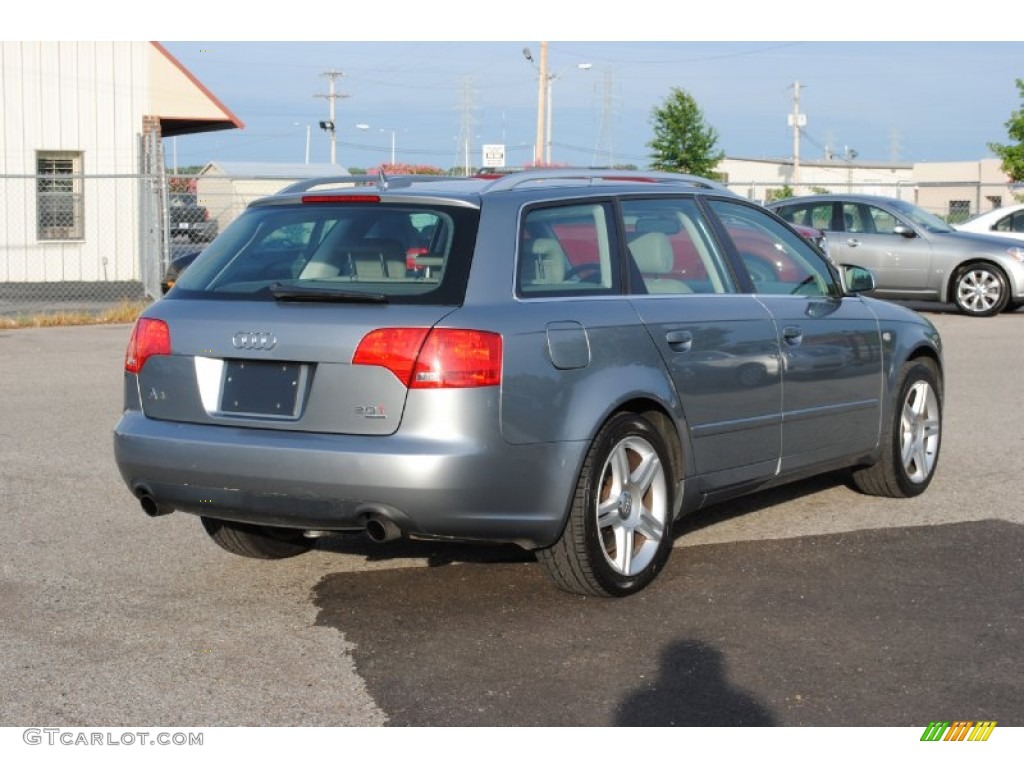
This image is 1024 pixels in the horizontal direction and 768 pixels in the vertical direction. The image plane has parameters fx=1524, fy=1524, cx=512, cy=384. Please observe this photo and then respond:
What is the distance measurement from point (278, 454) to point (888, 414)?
11.7 feet

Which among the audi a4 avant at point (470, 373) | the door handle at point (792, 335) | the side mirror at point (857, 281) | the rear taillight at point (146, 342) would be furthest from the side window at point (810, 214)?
the rear taillight at point (146, 342)

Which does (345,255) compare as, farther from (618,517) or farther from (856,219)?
(856,219)

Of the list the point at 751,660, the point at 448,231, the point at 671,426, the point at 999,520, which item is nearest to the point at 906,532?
the point at 999,520

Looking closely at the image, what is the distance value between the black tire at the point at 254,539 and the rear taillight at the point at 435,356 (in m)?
1.32

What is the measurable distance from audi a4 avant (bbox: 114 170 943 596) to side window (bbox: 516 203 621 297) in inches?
0.4

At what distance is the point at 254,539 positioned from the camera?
6.64 meters

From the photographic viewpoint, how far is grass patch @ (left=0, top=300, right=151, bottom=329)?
18.8 m

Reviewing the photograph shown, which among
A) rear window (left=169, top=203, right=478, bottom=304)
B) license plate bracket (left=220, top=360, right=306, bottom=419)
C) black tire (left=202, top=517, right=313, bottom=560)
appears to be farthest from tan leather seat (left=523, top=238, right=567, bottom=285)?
black tire (left=202, top=517, right=313, bottom=560)

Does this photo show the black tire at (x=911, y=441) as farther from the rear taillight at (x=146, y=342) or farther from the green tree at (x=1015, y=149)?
the green tree at (x=1015, y=149)

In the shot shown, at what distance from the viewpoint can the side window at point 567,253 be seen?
583 centimetres

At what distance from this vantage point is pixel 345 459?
541cm

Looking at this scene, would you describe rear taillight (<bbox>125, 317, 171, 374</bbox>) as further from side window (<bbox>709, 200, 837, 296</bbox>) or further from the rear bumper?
side window (<bbox>709, 200, 837, 296</bbox>)

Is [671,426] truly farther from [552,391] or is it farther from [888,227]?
[888,227]

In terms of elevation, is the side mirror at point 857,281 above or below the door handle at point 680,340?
above
